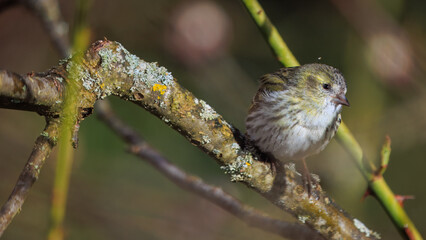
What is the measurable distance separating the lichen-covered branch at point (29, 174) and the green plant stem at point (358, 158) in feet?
2.82

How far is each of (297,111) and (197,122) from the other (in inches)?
37.1

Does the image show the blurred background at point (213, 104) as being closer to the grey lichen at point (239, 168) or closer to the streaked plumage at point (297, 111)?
the streaked plumage at point (297, 111)

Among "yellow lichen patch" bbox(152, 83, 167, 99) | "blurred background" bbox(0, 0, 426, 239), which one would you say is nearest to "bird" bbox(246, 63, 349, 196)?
"blurred background" bbox(0, 0, 426, 239)

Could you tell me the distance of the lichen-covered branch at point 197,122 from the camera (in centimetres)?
140

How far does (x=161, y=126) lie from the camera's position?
462 centimetres


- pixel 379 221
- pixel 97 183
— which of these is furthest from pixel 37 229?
pixel 379 221

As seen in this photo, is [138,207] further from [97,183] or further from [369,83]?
[369,83]

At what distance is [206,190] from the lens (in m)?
2.10

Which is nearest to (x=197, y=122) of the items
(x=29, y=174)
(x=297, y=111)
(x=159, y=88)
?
(x=159, y=88)

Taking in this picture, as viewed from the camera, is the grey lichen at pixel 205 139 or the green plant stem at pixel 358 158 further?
the green plant stem at pixel 358 158

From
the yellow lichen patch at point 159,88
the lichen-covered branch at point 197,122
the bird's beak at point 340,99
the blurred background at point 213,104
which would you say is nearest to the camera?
the lichen-covered branch at point 197,122

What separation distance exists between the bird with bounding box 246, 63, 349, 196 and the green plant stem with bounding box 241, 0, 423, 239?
0.15 m

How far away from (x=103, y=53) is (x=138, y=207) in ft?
5.68

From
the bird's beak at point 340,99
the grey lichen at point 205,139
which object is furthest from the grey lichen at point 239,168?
the bird's beak at point 340,99
